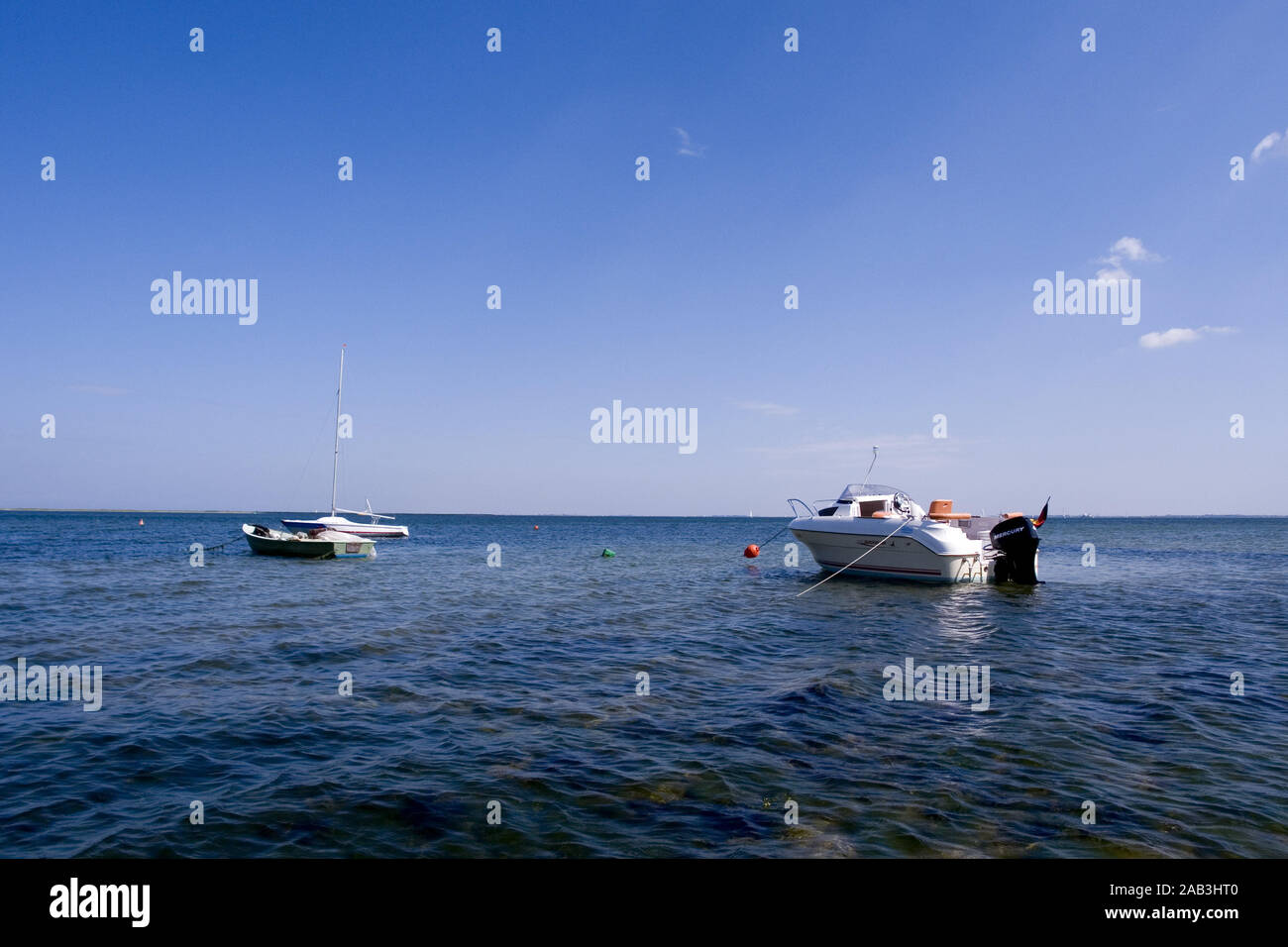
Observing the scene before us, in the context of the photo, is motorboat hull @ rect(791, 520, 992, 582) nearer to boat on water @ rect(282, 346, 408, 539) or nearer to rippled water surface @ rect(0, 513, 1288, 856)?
rippled water surface @ rect(0, 513, 1288, 856)

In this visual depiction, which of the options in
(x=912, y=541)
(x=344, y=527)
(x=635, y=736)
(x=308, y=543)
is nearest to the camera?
(x=635, y=736)

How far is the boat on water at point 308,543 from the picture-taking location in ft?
134

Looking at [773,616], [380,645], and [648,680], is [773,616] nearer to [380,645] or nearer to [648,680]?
[648,680]

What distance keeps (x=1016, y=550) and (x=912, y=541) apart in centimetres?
526

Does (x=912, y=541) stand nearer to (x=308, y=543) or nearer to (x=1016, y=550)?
(x=1016, y=550)

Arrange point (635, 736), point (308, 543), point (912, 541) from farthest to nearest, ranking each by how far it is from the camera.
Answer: point (308, 543)
point (912, 541)
point (635, 736)

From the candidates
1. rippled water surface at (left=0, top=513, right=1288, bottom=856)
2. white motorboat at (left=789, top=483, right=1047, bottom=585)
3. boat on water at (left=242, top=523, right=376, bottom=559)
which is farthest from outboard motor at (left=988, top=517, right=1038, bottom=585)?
boat on water at (left=242, top=523, right=376, bottom=559)

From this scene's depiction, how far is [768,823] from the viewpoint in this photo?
657 cm

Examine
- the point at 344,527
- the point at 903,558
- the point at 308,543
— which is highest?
the point at 344,527

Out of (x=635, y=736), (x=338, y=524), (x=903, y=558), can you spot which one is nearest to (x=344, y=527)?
(x=338, y=524)

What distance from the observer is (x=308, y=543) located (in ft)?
134
